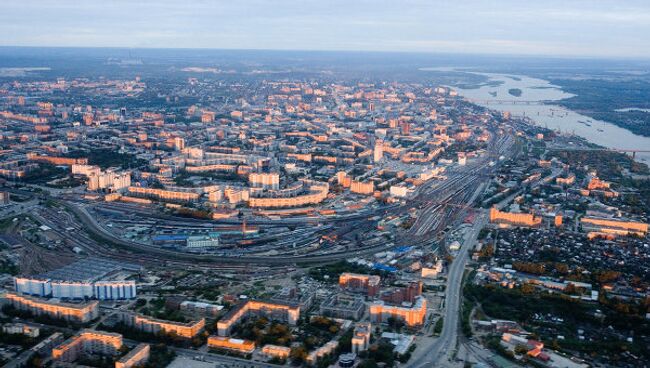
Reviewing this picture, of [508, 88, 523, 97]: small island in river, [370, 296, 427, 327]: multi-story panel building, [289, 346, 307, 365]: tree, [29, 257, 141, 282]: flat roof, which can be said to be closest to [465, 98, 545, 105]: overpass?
[508, 88, 523, 97]: small island in river

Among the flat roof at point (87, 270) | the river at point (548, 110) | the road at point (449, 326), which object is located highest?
the river at point (548, 110)

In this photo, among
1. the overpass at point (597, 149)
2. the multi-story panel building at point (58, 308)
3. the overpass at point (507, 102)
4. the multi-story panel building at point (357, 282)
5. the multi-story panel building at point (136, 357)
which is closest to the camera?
the multi-story panel building at point (136, 357)

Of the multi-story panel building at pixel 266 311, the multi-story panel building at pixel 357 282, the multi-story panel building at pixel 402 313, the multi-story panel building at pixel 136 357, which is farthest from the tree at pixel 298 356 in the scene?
the multi-story panel building at pixel 357 282

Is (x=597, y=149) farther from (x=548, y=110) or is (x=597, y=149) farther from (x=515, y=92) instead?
(x=515, y=92)

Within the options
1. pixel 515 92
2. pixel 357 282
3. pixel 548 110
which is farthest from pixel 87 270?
pixel 515 92

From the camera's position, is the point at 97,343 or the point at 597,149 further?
the point at 597,149

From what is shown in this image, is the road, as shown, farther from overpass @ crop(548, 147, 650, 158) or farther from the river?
the river

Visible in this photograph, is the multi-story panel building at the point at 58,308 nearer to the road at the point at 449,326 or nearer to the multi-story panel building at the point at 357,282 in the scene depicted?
the multi-story panel building at the point at 357,282
